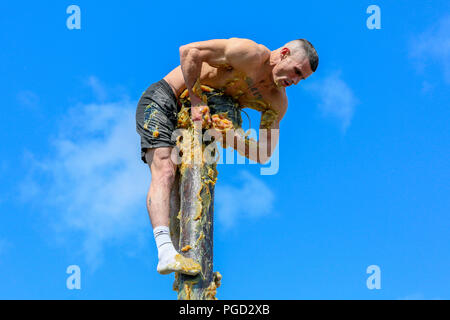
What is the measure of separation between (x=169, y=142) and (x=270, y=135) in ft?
4.77

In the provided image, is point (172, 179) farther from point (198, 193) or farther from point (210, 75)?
point (210, 75)

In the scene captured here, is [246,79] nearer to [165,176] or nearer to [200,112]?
[200,112]

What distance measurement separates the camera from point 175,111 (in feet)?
22.9

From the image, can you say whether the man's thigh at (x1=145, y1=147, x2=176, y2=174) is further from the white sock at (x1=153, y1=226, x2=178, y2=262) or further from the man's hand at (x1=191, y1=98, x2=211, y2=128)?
the white sock at (x1=153, y1=226, x2=178, y2=262)

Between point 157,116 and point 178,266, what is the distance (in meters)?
1.82

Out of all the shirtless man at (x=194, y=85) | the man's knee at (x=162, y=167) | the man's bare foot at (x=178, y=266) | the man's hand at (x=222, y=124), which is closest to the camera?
A: the man's bare foot at (x=178, y=266)

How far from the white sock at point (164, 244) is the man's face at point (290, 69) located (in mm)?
2247

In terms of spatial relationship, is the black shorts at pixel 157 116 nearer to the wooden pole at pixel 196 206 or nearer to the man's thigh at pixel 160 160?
the man's thigh at pixel 160 160

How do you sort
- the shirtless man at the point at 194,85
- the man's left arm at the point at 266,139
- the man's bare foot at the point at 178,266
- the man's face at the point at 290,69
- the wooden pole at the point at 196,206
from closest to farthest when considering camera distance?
the man's bare foot at the point at 178,266 → the wooden pole at the point at 196,206 → the shirtless man at the point at 194,85 → the man's face at the point at 290,69 → the man's left arm at the point at 266,139

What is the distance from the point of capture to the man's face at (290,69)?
6.79 m

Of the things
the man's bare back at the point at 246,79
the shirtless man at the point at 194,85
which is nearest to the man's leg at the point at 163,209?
the shirtless man at the point at 194,85
